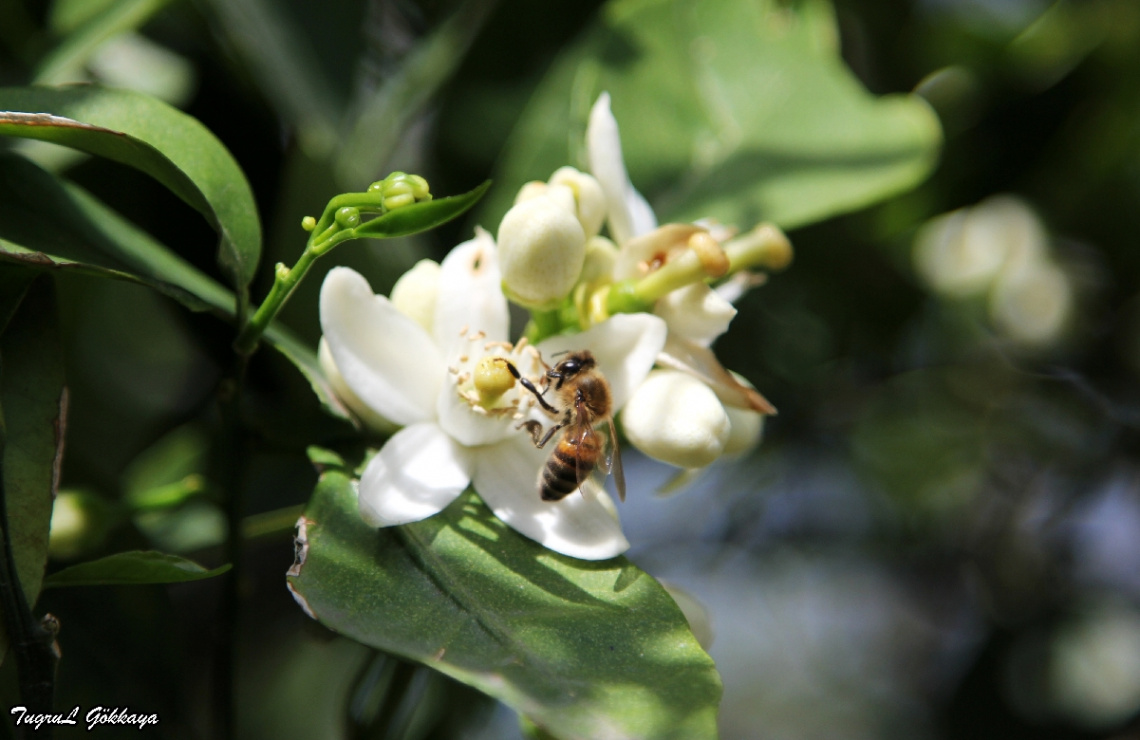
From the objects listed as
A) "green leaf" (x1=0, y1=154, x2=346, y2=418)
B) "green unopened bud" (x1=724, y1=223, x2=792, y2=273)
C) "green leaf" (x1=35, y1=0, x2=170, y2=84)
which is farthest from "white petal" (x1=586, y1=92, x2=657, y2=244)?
"green leaf" (x1=35, y1=0, x2=170, y2=84)

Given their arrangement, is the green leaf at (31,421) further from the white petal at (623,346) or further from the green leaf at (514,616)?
the white petal at (623,346)

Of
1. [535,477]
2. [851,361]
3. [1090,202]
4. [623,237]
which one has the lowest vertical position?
[851,361]

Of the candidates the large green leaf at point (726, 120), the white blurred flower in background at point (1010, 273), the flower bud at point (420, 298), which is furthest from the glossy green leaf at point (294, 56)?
the white blurred flower in background at point (1010, 273)

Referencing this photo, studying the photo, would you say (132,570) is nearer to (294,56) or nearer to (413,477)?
(413,477)

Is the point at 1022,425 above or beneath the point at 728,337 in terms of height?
beneath

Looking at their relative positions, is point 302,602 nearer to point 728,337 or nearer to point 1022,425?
point 728,337

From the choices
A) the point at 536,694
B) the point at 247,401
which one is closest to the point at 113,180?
the point at 247,401
